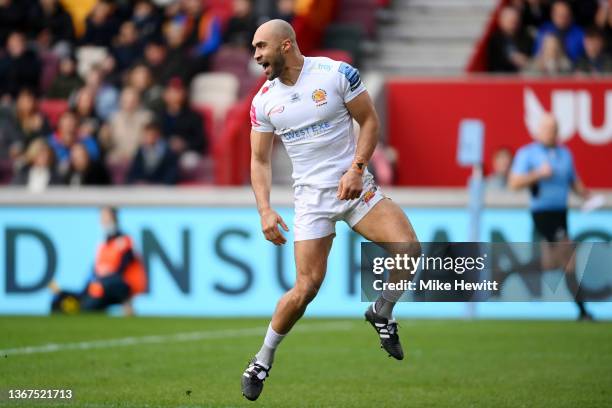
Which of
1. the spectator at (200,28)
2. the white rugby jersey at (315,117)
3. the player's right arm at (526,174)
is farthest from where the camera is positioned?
the spectator at (200,28)

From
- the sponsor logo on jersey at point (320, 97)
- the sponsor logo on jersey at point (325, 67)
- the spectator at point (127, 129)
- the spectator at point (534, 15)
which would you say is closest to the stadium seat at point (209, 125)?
the spectator at point (127, 129)

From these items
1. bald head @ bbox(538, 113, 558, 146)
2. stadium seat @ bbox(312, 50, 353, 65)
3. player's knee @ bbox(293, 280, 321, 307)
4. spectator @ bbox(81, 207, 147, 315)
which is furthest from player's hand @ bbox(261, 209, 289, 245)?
stadium seat @ bbox(312, 50, 353, 65)

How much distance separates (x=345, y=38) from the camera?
78.4 ft

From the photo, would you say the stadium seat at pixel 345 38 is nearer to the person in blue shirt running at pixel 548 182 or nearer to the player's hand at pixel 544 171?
the person in blue shirt running at pixel 548 182

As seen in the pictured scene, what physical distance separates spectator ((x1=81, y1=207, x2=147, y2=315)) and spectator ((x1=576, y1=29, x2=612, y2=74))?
7.33 m

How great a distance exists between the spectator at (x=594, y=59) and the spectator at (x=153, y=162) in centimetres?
618

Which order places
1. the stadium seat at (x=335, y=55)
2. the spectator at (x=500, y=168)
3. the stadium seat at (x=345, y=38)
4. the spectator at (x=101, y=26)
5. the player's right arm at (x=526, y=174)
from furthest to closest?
the spectator at (x=101, y=26), the stadium seat at (x=345, y=38), the stadium seat at (x=335, y=55), the spectator at (x=500, y=168), the player's right arm at (x=526, y=174)

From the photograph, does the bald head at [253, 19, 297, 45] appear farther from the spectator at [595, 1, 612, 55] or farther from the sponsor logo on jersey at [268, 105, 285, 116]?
the spectator at [595, 1, 612, 55]

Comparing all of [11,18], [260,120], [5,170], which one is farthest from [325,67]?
[11,18]

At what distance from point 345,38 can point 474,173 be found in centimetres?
609

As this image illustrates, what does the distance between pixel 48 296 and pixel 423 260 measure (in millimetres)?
11175

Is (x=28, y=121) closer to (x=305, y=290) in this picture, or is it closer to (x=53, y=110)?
(x=53, y=110)

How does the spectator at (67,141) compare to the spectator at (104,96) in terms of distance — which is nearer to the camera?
the spectator at (67,141)

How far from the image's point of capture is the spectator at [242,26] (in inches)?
892
